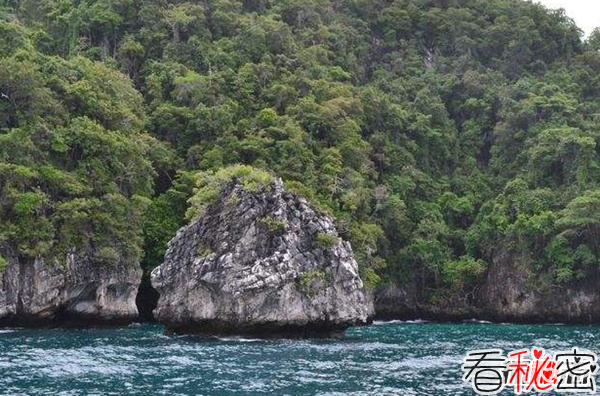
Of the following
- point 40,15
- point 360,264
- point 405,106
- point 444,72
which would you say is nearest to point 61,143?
point 360,264

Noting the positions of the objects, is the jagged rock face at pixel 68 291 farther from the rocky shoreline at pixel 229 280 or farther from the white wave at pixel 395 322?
the white wave at pixel 395 322

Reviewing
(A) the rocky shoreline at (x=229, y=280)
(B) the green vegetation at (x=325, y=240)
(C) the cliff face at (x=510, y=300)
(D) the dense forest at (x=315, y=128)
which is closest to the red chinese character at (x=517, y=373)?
(A) the rocky shoreline at (x=229, y=280)

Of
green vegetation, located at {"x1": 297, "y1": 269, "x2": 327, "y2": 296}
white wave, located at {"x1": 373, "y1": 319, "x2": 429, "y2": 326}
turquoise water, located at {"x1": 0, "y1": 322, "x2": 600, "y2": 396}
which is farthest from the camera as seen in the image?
white wave, located at {"x1": 373, "y1": 319, "x2": 429, "y2": 326}

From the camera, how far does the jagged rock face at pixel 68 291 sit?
38.8m

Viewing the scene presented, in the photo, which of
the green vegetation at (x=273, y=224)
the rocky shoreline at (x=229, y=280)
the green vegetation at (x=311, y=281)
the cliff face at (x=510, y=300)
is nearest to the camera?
the rocky shoreline at (x=229, y=280)

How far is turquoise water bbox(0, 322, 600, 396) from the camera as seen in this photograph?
22611 mm

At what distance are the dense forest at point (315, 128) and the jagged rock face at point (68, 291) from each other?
0.98 metres

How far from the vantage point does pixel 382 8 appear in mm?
81750

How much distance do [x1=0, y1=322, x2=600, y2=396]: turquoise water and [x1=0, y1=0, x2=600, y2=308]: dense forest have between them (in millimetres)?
8581

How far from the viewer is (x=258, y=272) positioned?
36.2 m

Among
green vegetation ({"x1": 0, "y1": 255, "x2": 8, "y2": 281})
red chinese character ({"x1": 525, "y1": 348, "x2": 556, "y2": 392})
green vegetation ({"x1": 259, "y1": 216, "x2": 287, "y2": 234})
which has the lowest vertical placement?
red chinese character ({"x1": 525, "y1": 348, "x2": 556, "y2": 392})

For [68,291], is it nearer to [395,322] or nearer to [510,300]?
[395,322]

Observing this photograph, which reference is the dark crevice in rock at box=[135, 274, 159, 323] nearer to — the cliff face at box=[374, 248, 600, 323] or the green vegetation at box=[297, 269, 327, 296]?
the green vegetation at box=[297, 269, 327, 296]

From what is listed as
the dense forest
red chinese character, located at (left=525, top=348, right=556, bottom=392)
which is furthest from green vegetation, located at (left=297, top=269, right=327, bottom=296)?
red chinese character, located at (left=525, top=348, right=556, bottom=392)
